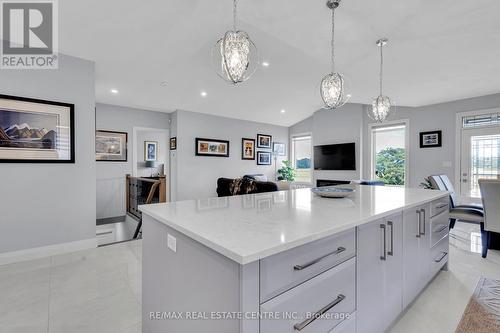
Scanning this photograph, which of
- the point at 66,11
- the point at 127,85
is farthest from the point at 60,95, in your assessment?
the point at 127,85

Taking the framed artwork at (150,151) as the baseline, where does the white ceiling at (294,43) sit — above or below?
above

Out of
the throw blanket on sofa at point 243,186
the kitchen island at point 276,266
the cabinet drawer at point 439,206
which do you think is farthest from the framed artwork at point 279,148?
the kitchen island at point 276,266

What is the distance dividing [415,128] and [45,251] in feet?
23.3

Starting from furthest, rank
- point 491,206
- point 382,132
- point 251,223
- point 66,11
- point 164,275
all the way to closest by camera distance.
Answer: point 382,132 < point 491,206 < point 66,11 < point 164,275 < point 251,223

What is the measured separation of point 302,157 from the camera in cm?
834

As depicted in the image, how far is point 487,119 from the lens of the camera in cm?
445

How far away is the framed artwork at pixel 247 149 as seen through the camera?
7.14 metres

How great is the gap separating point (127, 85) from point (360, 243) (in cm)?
473

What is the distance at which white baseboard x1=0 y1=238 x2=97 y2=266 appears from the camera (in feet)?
8.75

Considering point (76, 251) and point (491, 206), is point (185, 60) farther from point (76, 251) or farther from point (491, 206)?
point (491, 206)

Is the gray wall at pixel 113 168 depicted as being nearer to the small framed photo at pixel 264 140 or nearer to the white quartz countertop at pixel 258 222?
the small framed photo at pixel 264 140

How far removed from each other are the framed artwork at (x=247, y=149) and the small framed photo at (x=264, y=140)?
0.85ft

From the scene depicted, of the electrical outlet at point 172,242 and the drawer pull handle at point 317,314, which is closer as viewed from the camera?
the drawer pull handle at point 317,314

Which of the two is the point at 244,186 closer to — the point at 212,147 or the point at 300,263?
the point at 212,147
